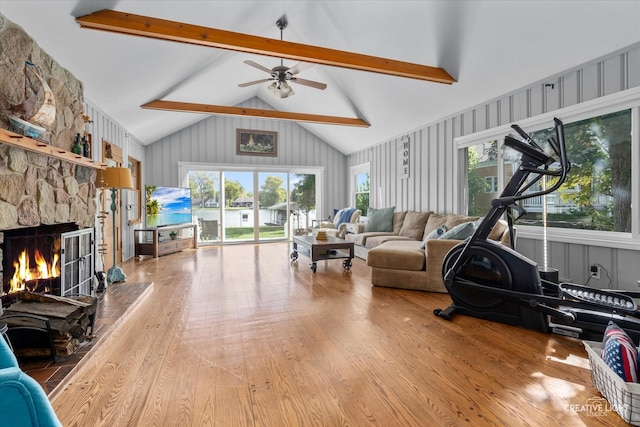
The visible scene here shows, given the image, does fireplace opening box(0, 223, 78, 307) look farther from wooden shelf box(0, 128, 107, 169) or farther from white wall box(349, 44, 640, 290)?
white wall box(349, 44, 640, 290)

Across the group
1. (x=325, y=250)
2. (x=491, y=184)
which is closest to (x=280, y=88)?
(x=325, y=250)

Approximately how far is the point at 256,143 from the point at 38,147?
20.1ft

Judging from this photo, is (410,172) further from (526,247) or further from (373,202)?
(526,247)

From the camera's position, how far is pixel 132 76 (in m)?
4.11

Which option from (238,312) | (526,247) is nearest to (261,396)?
(238,312)

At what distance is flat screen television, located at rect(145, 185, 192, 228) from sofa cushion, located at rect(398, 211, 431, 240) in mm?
4812

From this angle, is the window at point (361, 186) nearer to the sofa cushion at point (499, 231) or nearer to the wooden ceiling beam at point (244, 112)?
the wooden ceiling beam at point (244, 112)

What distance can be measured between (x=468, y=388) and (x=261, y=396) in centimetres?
114

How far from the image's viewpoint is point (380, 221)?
6.28 meters

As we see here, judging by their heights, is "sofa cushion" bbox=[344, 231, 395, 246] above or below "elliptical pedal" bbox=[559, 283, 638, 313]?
above

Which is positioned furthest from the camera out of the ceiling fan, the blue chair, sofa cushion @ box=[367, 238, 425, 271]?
the ceiling fan

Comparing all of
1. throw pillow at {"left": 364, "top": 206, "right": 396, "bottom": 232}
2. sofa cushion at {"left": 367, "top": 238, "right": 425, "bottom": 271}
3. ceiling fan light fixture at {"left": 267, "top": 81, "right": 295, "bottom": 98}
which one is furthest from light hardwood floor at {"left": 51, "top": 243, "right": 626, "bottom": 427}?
ceiling fan light fixture at {"left": 267, "top": 81, "right": 295, "bottom": 98}

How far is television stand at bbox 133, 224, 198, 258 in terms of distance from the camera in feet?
20.1

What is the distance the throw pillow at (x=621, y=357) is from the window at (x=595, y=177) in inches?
72.3
